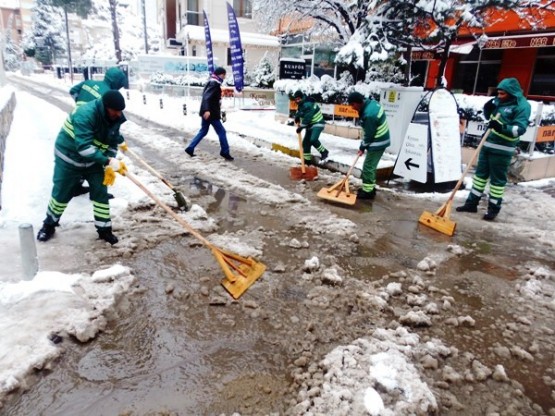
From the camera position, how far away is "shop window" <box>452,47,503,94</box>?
14.7 m

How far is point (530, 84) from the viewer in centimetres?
1373

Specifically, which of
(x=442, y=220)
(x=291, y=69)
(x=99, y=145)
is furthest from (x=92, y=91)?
(x=291, y=69)

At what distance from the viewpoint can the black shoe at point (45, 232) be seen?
14.1ft

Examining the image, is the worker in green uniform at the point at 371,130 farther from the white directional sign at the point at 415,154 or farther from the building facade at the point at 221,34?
the building facade at the point at 221,34

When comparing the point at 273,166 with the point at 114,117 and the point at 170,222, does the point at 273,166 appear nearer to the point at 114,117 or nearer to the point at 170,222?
the point at 170,222

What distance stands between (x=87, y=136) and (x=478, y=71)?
50.1 feet

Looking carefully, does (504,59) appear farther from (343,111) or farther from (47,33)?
(47,33)

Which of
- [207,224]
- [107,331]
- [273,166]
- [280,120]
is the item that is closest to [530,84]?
[280,120]

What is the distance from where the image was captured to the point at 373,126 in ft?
19.6

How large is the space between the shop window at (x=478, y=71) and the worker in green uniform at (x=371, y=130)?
36.7 ft

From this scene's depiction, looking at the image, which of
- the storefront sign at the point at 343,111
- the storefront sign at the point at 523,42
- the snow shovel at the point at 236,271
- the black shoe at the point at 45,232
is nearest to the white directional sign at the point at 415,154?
the storefront sign at the point at 343,111

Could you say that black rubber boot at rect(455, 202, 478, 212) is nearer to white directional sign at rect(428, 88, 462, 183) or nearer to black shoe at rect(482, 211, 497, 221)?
black shoe at rect(482, 211, 497, 221)

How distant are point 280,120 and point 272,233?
30.0 ft

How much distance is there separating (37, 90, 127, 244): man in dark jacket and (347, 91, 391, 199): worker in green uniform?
331 cm
